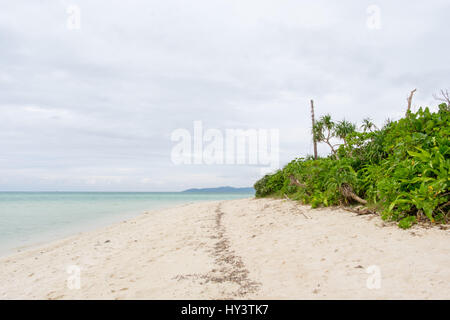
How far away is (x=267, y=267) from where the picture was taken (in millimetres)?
3811

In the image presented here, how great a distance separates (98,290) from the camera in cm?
362

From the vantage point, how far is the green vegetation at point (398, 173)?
4.51 m

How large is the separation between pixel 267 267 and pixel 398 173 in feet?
10.8

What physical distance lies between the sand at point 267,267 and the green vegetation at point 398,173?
0.51 m

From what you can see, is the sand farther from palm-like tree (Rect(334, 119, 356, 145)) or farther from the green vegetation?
palm-like tree (Rect(334, 119, 356, 145))

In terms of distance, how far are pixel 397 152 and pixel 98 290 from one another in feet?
20.8

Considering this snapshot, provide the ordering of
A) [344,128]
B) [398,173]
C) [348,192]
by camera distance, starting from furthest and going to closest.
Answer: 1. [344,128]
2. [348,192]
3. [398,173]

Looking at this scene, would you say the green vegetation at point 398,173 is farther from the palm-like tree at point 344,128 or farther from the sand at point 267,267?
the palm-like tree at point 344,128

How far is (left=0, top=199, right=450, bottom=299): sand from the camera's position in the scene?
9.44 ft

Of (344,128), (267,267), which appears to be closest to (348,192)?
(267,267)

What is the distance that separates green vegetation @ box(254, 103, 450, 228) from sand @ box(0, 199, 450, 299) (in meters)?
0.51

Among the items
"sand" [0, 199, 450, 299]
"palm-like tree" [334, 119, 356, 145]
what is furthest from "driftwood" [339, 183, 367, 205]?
"palm-like tree" [334, 119, 356, 145]

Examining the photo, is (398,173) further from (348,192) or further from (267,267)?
(267,267)
